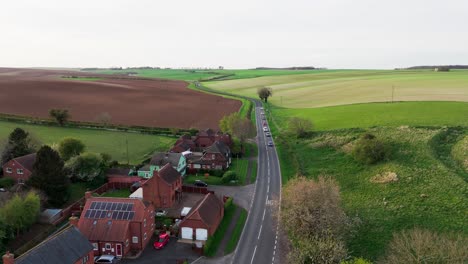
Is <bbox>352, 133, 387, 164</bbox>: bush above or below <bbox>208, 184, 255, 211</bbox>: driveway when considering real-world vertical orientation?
above

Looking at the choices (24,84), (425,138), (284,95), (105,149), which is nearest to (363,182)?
(425,138)

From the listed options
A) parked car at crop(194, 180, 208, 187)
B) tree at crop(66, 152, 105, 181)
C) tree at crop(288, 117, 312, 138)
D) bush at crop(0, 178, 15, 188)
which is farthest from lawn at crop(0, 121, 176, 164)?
tree at crop(288, 117, 312, 138)

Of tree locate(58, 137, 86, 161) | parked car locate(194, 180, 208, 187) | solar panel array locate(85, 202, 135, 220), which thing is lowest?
parked car locate(194, 180, 208, 187)

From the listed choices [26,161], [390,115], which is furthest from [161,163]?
[390,115]

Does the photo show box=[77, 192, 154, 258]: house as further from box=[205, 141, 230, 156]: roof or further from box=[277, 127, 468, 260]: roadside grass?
box=[205, 141, 230, 156]: roof

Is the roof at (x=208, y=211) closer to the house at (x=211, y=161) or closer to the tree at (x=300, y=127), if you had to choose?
the house at (x=211, y=161)

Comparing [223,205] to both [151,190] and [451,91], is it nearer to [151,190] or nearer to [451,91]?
[151,190]

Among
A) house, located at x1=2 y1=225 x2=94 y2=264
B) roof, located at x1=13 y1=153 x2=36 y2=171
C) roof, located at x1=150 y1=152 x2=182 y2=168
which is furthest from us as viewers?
roof, located at x1=150 y1=152 x2=182 y2=168
